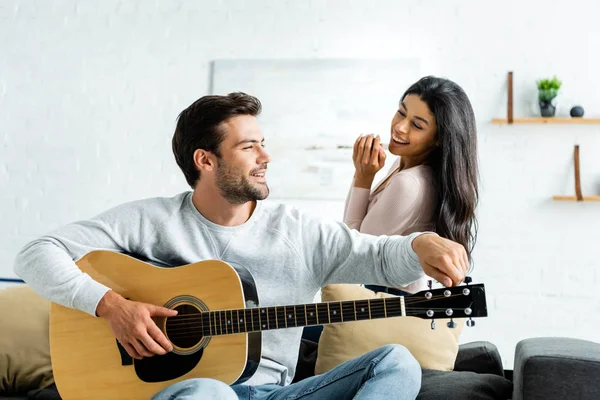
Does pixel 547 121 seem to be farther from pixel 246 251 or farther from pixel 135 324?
pixel 135 324

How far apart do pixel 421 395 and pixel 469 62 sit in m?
2.24

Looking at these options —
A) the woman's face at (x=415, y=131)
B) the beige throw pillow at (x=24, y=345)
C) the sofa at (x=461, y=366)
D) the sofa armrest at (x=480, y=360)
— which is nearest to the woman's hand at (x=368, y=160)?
the woman's face at (x=415, y=131)

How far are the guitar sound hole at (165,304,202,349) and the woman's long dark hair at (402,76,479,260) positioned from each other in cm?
78

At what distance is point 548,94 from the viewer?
3.80m

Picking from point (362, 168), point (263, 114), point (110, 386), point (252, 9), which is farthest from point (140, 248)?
point (252, 9)

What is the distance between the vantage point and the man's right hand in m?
1.92

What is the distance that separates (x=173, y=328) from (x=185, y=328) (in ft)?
0.11

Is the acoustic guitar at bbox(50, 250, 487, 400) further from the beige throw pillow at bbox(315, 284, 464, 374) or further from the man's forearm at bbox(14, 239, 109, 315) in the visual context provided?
the beige throw pillow at bbox(315, 284, 464, 374)

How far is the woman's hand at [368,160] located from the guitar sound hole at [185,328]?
0.76 m

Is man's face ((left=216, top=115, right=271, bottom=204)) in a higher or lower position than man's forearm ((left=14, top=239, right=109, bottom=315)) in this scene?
higher

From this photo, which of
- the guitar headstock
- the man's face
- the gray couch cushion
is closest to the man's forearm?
the man's face

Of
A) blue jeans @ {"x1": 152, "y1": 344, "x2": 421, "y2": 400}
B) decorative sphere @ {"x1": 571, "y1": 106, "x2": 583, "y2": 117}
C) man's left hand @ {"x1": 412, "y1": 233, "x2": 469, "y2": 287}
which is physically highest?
decorative sphere @ {"x1": 571, "y1": 106, "x2": 583, "y2": 117}

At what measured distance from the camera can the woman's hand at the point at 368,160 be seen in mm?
2453

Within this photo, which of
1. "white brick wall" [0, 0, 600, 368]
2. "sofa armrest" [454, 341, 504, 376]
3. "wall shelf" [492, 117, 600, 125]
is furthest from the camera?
"white brick wall" [0, 0, 600, 368]
